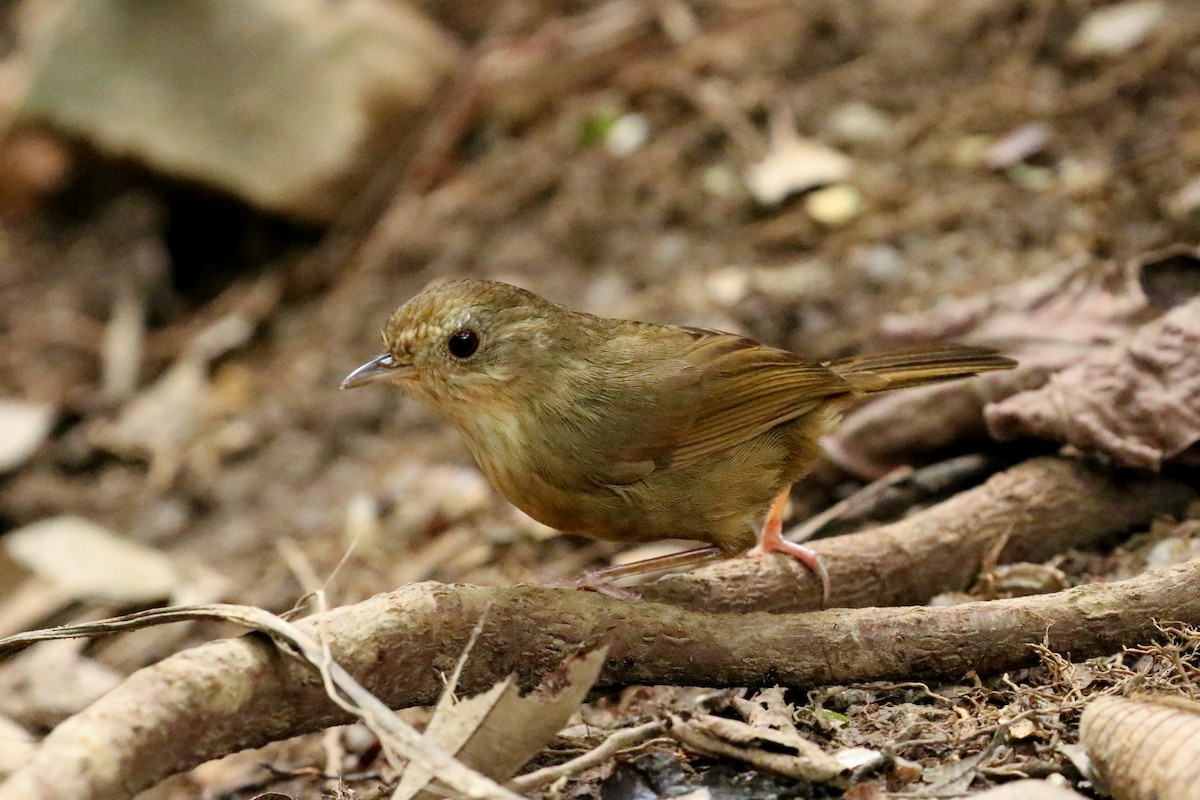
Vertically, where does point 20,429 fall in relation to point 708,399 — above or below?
above

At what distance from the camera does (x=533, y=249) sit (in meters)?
6.90

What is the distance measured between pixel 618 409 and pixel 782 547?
0.64 metres

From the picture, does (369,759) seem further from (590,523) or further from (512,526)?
(512,526)

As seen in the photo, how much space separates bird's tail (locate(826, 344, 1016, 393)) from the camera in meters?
4.02

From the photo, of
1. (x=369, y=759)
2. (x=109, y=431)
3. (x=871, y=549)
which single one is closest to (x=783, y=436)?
(x=871, y=549)

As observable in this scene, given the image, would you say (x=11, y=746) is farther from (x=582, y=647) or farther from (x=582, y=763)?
(x=582, y=763)

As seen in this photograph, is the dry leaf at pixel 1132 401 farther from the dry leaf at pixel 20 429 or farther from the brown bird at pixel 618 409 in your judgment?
the dry leaf at pixel 20 429

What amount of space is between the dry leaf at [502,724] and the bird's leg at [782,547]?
1.09 meters

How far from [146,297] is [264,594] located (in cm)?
318

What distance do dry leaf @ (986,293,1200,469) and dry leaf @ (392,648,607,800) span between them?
1.92m

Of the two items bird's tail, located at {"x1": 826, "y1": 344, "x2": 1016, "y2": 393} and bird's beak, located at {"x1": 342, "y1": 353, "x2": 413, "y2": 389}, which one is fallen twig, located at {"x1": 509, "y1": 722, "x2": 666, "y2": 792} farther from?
bird's tail, located at {"x1": 826, "y1": 344, "x2": 1016, "y2": 393}

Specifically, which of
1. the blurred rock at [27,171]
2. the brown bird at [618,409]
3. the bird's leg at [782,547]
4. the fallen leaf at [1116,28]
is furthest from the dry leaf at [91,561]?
the fallen leaf at [1116,28]

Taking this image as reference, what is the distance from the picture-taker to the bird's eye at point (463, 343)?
375 centimetres

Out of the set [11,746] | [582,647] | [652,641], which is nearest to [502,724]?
[582,647]
